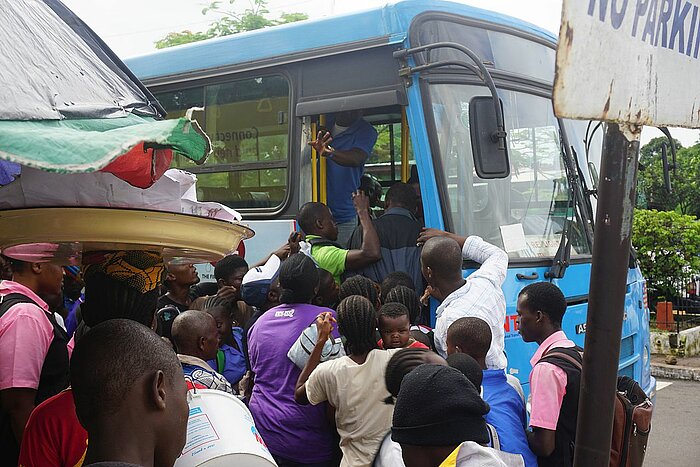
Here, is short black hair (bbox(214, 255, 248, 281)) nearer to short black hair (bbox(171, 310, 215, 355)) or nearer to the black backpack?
short black hair (bbox(171, 310, 215, 355))

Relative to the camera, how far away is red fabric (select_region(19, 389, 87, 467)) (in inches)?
81.4

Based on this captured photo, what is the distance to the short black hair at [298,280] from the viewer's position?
3.96 meters

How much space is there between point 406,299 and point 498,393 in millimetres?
925

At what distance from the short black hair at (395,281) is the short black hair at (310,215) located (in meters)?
Result: 0.74

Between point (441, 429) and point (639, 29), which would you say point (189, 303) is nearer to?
point (441, 429)

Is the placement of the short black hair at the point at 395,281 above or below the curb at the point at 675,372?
above

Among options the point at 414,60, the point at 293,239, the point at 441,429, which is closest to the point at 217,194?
the point at 293,239

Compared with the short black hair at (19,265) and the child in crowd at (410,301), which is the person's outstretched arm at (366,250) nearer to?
the child in crowd at (410,301)

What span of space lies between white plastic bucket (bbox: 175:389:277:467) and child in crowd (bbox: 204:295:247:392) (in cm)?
239

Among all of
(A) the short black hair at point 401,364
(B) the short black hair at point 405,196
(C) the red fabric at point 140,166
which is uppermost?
(C) the red fabric at point 140,166

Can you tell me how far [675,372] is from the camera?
1038 centimetres

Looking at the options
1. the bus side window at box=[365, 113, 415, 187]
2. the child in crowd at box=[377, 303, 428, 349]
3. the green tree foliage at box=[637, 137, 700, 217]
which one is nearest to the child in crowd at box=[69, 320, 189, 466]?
the child in crowd at box=[377, 303, 428, 349]

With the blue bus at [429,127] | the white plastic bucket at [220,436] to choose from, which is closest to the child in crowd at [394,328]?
the blue bus at [429,127]

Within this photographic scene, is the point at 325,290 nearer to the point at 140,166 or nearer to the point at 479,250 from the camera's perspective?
the point at 479,250
